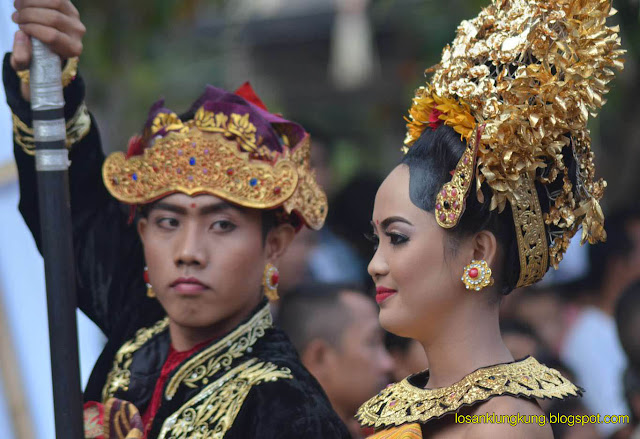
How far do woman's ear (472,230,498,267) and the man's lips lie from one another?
1017mm

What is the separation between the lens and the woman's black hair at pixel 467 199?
9.85ft

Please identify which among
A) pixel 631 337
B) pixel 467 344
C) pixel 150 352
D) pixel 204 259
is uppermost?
pixel 204 259

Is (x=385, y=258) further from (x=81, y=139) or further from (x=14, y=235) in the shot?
(x=14, y=235)

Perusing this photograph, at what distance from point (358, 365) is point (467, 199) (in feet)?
6.59

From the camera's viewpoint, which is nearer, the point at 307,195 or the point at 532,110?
the point at 532,110

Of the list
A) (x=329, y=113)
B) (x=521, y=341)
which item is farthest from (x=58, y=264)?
(x=329, y=113)

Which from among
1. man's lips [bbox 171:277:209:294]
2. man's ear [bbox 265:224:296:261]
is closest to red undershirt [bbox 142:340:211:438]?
man's lips [bbox 171:277:209:294]

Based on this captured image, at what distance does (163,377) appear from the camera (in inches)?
151

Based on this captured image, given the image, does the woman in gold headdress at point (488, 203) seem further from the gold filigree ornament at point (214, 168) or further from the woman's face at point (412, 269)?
the gold filigree ornament at point (214, 168)

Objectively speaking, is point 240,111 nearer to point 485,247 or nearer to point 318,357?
point 485,247

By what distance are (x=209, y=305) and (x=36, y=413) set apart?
174cm

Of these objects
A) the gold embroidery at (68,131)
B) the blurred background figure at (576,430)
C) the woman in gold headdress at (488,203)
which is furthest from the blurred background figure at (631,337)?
the gold embroidery at (68,131)

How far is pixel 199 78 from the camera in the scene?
487 inches

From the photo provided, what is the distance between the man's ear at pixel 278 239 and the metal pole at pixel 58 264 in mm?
897
